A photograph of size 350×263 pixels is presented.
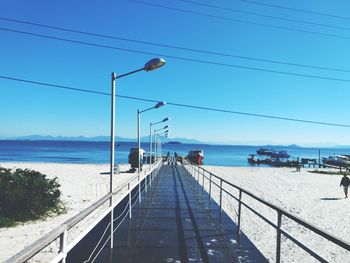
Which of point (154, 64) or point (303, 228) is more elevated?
point (154, 64)

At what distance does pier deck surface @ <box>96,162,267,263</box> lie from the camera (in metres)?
4.93

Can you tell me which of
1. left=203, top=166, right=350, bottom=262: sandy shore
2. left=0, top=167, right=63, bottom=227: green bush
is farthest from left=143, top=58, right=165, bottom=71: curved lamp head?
left=0, top=167, right=63, bottom=227: green bush

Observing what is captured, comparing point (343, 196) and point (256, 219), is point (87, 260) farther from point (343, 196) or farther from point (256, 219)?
point (343, 196)

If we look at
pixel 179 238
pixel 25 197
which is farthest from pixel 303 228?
pixel 25 197

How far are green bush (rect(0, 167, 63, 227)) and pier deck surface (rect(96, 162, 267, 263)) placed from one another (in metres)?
5.55

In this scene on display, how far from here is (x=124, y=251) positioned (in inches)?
202

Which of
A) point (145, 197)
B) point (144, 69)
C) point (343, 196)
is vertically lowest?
point (343, 196)

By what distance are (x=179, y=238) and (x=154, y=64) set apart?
3.22m

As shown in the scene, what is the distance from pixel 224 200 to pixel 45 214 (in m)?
7.39

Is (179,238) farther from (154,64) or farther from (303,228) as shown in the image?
(303,228)

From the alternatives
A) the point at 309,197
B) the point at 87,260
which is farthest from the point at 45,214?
the point at 309,197

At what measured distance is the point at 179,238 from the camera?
19.3 feet

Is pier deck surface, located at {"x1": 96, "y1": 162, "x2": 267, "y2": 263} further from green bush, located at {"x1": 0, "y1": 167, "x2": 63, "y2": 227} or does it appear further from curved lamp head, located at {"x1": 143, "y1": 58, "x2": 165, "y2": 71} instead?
green bush, located at {"x1": 0, "y1": 167, "x2": 63, "y2": 227}

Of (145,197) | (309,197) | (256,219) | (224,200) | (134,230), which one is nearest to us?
(134,230)
